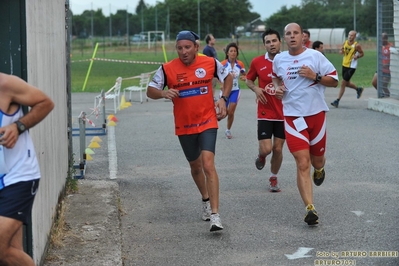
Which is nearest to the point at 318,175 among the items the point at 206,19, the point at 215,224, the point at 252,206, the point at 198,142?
the point at 252,206

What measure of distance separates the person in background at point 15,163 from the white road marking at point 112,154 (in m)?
6.09

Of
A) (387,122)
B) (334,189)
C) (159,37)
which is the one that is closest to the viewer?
(334,189)

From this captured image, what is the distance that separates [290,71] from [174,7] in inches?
3350

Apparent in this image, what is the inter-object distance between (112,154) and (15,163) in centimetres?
834

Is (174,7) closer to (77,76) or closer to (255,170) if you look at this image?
(77,76)

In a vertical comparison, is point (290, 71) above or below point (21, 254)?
above

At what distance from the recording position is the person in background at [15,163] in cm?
479

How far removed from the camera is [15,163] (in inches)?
193

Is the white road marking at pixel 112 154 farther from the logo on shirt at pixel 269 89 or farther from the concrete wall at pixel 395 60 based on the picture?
the concrete wall at pixel 395 60

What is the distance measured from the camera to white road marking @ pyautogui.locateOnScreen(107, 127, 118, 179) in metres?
11.4

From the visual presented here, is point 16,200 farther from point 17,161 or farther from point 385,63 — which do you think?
point 385,63

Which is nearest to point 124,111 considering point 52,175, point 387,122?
point 387,122

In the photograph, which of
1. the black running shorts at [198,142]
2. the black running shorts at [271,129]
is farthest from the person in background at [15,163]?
the black running shorts at [271,129]

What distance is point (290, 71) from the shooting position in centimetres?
847
